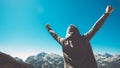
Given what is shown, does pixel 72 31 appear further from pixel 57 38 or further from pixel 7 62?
pixel 7 62

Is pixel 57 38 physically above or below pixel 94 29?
above

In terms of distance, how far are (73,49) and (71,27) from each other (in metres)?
0.70

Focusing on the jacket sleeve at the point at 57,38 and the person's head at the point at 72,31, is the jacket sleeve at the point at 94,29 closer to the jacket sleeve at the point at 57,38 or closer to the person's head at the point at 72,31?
the person's head at the point at 72,31

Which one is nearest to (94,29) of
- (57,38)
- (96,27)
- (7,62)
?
(96,27)

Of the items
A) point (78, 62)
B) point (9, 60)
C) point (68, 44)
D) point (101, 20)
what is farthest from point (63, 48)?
point (9, 60)

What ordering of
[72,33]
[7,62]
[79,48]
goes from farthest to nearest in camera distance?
[7,62], [72,33], [79,48]

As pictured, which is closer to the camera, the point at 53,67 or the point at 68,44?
the point at 68,44

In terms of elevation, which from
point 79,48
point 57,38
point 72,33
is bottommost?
point 79,48

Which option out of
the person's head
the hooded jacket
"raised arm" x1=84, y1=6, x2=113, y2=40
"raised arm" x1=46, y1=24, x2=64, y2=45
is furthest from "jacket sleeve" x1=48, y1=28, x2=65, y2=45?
"raised arm" x1=84, y1=6, x2=113, y2=40

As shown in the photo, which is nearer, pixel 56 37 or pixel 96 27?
pixel 96 27

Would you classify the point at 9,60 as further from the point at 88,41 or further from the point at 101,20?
the point at 101,20

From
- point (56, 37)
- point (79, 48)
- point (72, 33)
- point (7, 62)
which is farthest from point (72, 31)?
point (7, 62)

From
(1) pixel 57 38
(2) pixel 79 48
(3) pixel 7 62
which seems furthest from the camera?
(3) pixel 7 62

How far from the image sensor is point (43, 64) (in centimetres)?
13025
